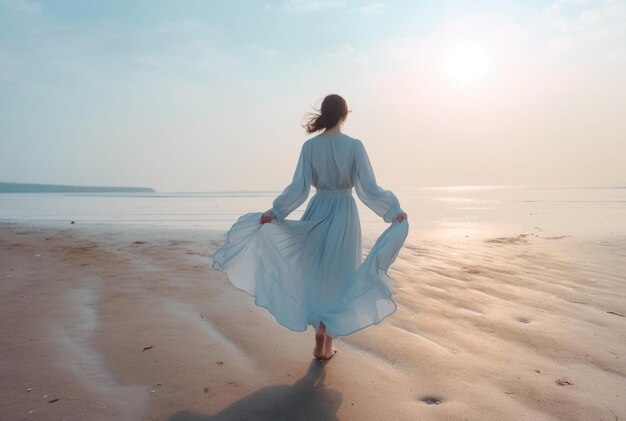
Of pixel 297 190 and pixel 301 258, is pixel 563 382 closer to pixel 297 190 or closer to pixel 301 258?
pixel 301 258

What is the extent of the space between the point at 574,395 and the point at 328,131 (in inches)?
105

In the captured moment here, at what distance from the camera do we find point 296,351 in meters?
4.06

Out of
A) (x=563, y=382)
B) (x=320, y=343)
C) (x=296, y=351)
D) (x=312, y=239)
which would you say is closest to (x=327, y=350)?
(x=320, y=343)

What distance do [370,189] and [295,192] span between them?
2.11 feet

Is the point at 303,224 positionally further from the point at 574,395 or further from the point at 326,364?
the point at 574,395

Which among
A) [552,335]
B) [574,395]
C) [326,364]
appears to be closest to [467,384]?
[574,395]

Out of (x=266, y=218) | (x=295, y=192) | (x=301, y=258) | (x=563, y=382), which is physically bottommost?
(x=563, y=382)

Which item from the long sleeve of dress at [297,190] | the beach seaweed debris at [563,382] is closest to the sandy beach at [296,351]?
the beach seaweed debris at [563,382]

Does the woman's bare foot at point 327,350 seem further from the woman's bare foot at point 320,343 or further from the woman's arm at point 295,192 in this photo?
the woman's arm at point 295,192

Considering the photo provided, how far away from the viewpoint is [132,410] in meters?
2.93

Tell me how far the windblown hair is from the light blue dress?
0.34ft

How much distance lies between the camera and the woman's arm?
4.11m

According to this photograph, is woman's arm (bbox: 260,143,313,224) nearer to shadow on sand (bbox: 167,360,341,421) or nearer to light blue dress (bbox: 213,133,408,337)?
light blue dress (bbox: 213,133,408,337)

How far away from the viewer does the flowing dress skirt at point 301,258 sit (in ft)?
13.1
